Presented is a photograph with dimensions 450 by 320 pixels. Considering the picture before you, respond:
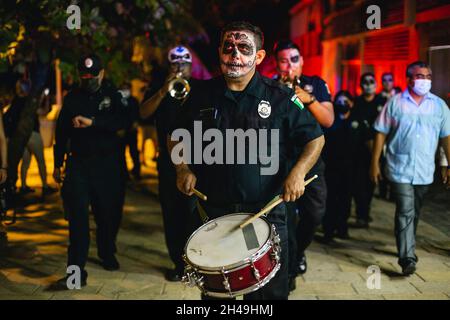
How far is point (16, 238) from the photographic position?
768 centimetres

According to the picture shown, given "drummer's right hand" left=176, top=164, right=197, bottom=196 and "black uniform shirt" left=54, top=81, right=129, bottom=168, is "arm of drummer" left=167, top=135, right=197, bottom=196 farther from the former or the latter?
"black uniform shirt" left=54, top=81, right=129, bottom=168

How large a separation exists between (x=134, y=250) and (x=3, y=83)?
373cm

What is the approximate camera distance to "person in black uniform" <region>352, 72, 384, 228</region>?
8086 mm

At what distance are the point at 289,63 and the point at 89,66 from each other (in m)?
1.90

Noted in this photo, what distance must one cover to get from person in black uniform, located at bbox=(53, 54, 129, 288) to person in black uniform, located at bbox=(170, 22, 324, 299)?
206 cm

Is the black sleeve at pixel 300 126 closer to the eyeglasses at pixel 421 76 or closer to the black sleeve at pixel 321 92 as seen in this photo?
the black sleeve at pixel 321 92

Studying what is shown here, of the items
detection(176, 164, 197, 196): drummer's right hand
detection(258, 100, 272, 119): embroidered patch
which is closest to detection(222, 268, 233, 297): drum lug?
detection(176, 164, 197, 196): drummer's right hand

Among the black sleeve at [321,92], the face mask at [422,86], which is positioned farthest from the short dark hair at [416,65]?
the black sleeve at [321,92]

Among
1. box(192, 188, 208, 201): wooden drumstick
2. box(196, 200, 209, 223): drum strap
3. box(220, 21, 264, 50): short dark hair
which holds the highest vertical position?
box(220, 21, 264, 50): short dark hair

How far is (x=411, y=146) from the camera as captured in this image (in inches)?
237

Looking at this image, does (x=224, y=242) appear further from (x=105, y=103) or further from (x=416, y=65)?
(x=416, y=65)
